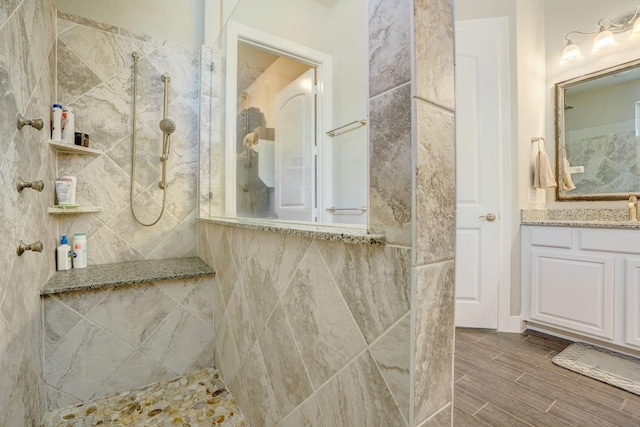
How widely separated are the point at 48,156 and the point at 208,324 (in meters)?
1.19

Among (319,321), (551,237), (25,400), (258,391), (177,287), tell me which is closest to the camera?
(319,321)

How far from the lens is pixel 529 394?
134cm

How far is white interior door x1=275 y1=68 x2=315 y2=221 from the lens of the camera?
6.12 ft

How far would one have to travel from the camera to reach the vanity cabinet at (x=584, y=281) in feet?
5.44

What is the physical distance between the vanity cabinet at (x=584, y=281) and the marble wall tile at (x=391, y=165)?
6.51 ft

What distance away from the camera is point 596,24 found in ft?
7.06

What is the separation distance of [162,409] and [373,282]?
1.35m

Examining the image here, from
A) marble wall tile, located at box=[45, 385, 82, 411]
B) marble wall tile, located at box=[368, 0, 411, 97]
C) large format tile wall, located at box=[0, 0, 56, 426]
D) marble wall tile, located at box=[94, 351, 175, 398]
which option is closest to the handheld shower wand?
large format tile wall, located at box=[0, 0, 56, 426]

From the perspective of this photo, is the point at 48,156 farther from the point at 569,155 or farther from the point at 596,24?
the point at 596,24

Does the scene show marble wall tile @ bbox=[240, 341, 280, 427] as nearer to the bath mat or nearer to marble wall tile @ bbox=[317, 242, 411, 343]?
marble wall tile @ bbox=[317, 242, 411, 343]

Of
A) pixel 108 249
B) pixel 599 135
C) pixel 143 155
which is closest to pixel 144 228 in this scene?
pixel 108 249

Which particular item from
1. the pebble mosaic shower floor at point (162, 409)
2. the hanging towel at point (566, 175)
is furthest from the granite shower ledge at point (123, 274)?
the hanging towel at point (566, 175)

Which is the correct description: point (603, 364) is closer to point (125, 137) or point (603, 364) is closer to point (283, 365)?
point (283, 365)

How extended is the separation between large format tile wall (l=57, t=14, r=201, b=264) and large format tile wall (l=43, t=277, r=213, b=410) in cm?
46
